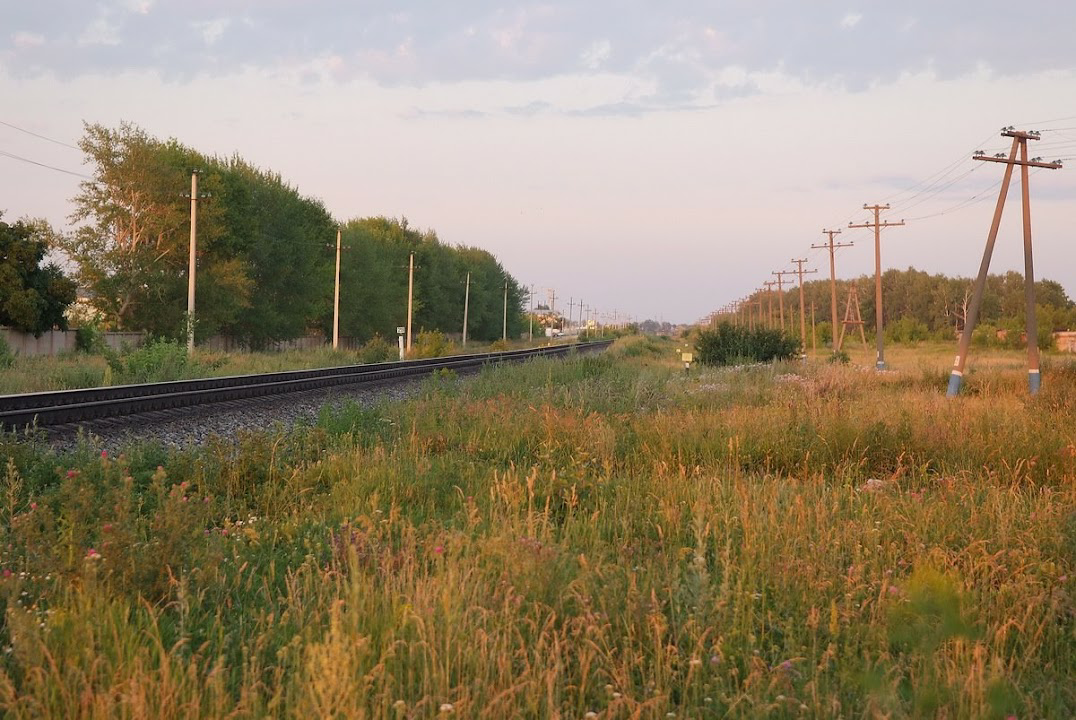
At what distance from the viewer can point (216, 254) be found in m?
50.1

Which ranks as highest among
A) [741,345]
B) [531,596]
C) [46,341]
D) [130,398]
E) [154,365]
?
[46,341]

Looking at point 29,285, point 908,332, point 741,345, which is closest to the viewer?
point 29,285

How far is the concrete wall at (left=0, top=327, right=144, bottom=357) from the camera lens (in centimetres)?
3616

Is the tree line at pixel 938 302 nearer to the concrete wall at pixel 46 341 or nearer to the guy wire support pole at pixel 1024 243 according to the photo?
the guy wire support pole at pixel 1024 243

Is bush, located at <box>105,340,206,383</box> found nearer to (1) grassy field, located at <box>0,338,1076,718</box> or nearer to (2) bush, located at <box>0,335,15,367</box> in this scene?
(2) bush, located at <box>0,335,15,367</box>

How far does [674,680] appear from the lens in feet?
13.7

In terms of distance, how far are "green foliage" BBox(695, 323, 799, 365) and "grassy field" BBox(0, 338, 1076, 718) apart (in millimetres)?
30365

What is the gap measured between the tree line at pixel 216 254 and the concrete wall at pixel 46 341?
3.19 m

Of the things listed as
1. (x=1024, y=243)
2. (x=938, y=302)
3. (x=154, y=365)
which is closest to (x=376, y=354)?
(x=154, y=365)

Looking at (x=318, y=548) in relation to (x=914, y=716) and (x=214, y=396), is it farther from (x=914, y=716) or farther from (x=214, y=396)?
(x=214, y=396)

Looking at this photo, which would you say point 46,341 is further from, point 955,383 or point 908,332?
point 908,332

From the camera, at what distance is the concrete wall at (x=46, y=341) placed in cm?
3616

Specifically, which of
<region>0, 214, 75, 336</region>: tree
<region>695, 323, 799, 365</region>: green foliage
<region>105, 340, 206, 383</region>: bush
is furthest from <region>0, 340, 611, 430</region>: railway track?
<region>695, 323, 799, 365</region>: green foliage

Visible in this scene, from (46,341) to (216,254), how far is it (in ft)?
42.1
